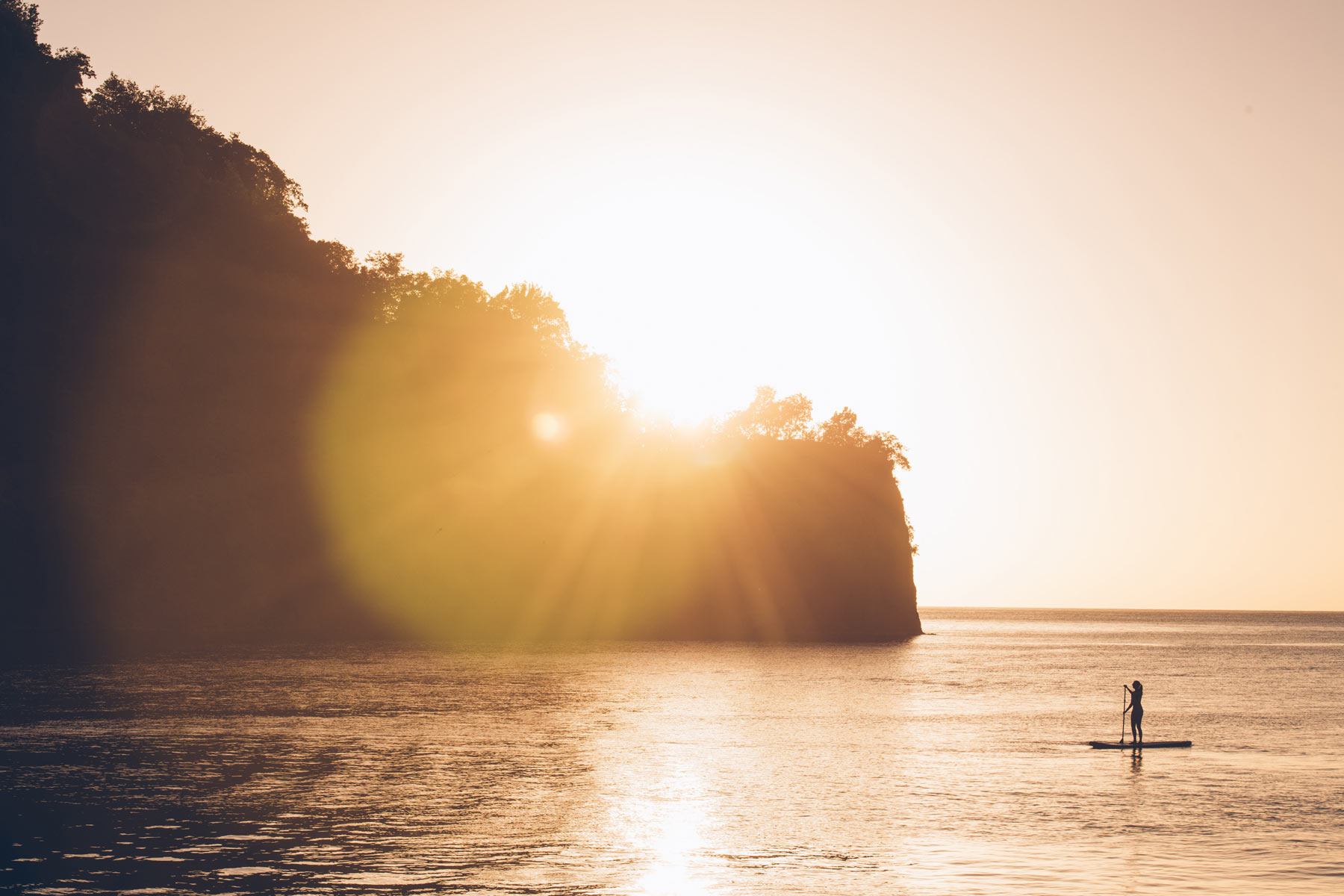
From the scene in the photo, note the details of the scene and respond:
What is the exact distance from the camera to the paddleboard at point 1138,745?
1349 inches

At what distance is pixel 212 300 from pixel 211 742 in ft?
190

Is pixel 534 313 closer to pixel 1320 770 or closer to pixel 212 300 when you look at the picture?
pixel 212 300

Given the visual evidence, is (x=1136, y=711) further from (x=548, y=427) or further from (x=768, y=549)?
(x=768, y=549)

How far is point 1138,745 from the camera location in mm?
33719

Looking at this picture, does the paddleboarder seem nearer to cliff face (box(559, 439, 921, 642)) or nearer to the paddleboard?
the paddleboard

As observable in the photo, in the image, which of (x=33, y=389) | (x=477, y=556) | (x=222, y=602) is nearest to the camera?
(x=33, y=389)

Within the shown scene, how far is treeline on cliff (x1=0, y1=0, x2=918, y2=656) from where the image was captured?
78125 millimetres

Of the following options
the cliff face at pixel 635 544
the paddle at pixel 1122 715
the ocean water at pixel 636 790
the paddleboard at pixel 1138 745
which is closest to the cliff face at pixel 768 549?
the cliff face at pixel 635 544

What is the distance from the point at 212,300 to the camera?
8262 cm

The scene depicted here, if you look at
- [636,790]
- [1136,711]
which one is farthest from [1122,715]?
[636,790]

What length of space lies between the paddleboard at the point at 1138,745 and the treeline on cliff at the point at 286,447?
57.8 meters

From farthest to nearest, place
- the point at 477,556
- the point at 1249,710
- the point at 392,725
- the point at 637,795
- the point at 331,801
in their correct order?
1. the point at 477,556
2. the point at 1249,710
3. the point at 392,725
4. the point at 637,795
5. the point at 331,801

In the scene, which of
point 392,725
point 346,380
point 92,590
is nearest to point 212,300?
point 346,380

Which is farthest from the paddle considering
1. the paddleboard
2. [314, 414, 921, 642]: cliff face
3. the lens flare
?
[314, 414, 921, 642]: cliff face
